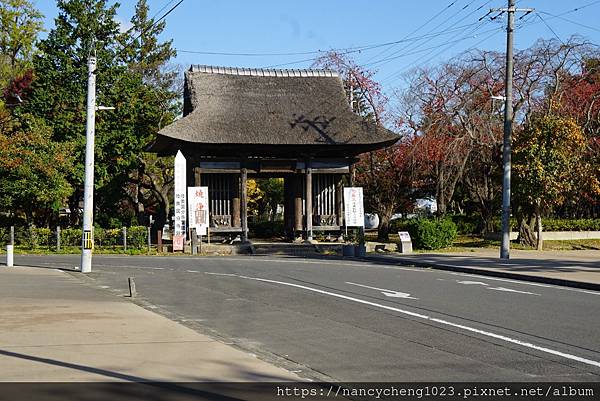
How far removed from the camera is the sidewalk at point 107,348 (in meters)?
8.58

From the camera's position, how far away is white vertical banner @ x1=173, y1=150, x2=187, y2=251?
117ft

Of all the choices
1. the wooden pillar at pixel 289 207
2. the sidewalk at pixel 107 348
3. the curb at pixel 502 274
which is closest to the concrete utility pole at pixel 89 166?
the sidewalk at pixel 107 348

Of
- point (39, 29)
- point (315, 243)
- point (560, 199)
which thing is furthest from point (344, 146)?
point (39, 29)

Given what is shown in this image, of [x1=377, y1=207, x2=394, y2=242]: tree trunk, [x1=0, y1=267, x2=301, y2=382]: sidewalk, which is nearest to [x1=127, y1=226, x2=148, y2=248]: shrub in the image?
[x1=377, y1=207, x2=394, y2=242]: tree trunk

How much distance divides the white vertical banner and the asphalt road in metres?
11.5

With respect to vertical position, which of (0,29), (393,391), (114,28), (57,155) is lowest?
(393,391)

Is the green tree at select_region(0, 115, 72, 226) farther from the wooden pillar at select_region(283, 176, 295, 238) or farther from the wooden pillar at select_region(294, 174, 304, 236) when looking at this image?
the wooden pillar at select_region(294, 174, 304, 236)

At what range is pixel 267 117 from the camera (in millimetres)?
40031

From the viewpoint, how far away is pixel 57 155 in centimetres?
4006

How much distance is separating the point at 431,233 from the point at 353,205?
13.0ft

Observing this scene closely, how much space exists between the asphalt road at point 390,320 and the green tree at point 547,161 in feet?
45.3

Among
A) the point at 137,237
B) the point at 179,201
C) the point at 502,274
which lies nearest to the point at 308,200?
the point at 179,201

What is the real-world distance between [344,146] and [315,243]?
5.25 metres

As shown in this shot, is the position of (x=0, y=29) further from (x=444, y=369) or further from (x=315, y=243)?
(x=444, y=369)
